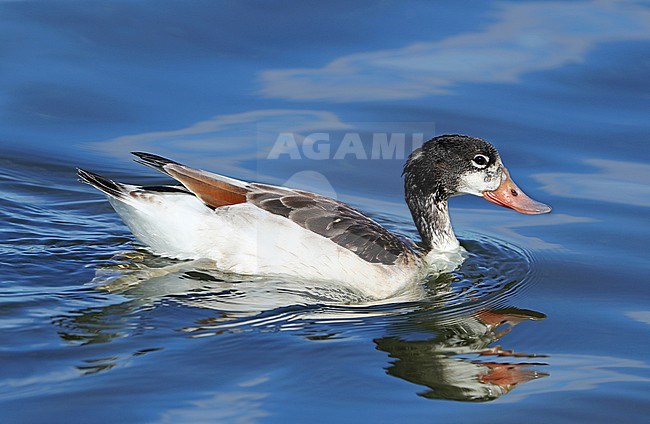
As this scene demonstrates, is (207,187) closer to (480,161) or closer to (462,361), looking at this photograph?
(480,161)

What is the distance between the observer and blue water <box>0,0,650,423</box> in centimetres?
653

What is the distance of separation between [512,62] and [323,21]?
2.32 m

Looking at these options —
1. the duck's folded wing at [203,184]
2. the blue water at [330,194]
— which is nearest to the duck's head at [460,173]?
the blue water at [330,194]

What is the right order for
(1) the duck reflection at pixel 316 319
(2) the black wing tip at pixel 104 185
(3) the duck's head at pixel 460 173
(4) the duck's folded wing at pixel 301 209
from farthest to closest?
(3) the duck's head at pixel 460 173, (4) the duck's folded wing at pixel 301 209, (2) the black wing tip at pixel 104 185, (1) the duck reflection at pixel 316 319

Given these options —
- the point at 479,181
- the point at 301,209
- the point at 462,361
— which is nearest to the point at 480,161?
the point at 479,181

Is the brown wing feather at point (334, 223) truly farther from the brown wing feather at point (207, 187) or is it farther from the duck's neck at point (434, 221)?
the duck's neck at point (434, 221)

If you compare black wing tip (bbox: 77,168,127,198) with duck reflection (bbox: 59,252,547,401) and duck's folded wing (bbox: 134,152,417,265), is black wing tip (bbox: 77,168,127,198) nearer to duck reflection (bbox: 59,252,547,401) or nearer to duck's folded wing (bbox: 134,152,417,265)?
duck's folded wing (bbox: 134,152,417,265)

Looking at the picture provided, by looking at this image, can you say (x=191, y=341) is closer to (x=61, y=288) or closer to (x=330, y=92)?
(x=61, y=288)

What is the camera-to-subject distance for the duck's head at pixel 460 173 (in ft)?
30.1

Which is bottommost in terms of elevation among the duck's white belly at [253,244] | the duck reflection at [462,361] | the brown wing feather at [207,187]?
the duck reflection at [462,361]

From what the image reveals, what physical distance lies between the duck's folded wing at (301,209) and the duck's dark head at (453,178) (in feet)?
2.35

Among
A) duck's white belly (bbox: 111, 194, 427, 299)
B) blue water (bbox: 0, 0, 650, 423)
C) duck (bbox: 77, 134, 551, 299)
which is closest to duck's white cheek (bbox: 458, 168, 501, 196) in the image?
blue water (bbox: 0, 0, 650, 423)

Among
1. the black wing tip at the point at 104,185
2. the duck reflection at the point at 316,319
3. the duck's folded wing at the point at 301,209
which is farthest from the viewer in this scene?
the duck's folded wing at the point at 301,209

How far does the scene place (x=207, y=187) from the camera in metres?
8.66
